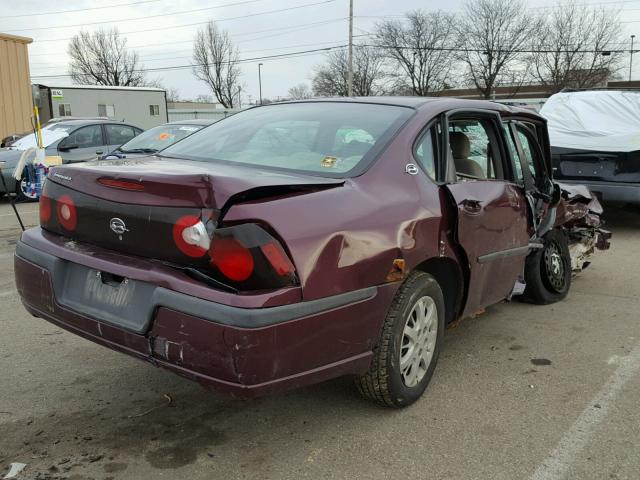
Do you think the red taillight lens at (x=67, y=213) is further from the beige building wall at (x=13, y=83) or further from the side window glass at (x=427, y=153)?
the beige building wall at (x=13, y=83)

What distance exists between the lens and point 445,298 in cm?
350

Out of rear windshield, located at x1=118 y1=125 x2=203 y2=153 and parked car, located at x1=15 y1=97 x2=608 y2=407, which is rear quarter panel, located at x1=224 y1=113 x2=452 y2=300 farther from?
rear windshield, located at x1=118 y1=125 x2=203 y2=153

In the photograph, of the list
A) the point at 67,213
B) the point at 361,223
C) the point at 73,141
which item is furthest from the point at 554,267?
the point at 73,141

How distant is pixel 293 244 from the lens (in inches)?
94.0

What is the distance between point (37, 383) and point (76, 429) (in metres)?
0.69

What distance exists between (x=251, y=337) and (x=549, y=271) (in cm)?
352

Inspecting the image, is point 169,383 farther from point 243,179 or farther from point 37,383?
point 243,179

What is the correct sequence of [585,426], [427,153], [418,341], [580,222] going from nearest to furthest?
[585,426] → [418,341] → [427,153] → [580,222]

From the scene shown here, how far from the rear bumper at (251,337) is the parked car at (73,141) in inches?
375

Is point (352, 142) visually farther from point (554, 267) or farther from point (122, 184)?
point (554, 267)

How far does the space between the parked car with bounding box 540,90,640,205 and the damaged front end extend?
6.66 ft

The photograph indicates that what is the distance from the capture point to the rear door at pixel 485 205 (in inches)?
134

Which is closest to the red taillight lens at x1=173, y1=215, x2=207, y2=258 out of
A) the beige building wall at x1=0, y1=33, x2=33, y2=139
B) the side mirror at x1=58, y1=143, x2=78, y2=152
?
the side mirror at x1=58, y1=143, x2=78, y2=152

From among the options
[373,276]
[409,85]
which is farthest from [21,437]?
[409,85]
